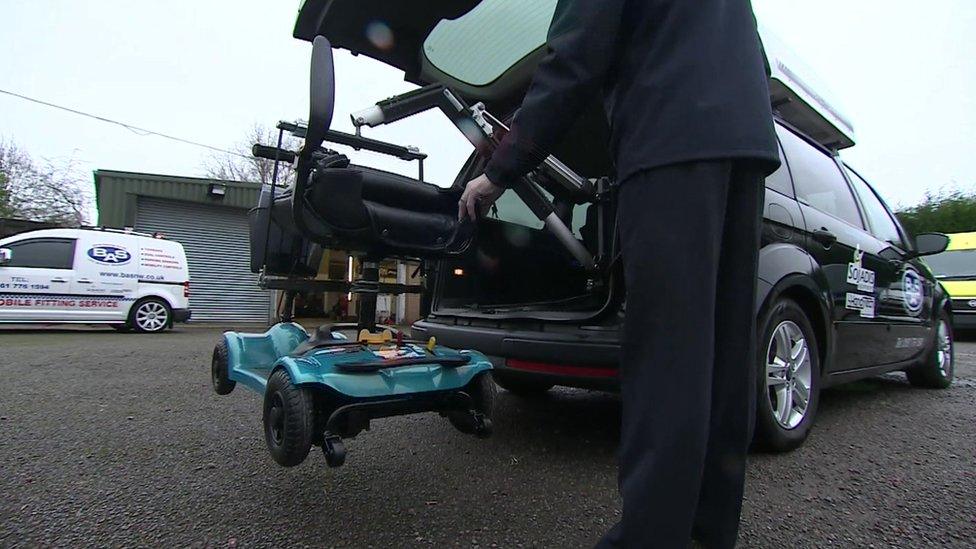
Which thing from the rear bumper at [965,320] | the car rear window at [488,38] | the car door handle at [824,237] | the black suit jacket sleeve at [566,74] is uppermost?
the car rear window at [488,38]

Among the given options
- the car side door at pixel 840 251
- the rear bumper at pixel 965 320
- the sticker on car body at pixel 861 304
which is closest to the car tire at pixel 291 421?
the car side door at pixel 840 251

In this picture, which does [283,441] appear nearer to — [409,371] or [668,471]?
[409,371]

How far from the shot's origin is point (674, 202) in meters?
1.21

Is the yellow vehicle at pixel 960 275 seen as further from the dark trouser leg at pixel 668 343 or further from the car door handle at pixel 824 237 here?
the dark trouser leg at pixel 668 343

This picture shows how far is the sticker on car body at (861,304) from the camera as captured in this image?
3075 mm

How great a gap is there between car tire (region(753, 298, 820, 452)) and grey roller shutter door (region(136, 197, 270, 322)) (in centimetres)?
1290

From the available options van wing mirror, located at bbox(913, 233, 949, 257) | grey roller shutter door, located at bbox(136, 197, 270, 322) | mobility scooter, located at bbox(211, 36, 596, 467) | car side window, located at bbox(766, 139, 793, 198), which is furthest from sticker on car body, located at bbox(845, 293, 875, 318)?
grey roller shutter door, located at bbox(136, 197, 270, 322)

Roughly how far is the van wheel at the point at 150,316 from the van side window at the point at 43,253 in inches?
48.1

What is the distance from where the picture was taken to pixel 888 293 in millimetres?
3568

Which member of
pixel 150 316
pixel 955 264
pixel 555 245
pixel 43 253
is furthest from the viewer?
pixel 955 264

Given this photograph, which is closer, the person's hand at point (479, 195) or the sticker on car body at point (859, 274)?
the person's hand at point (479, 195)

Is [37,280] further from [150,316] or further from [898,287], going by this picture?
[898,287]

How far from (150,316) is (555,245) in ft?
30.9

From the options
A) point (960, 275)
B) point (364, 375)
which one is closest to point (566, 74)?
point (364, 375)
